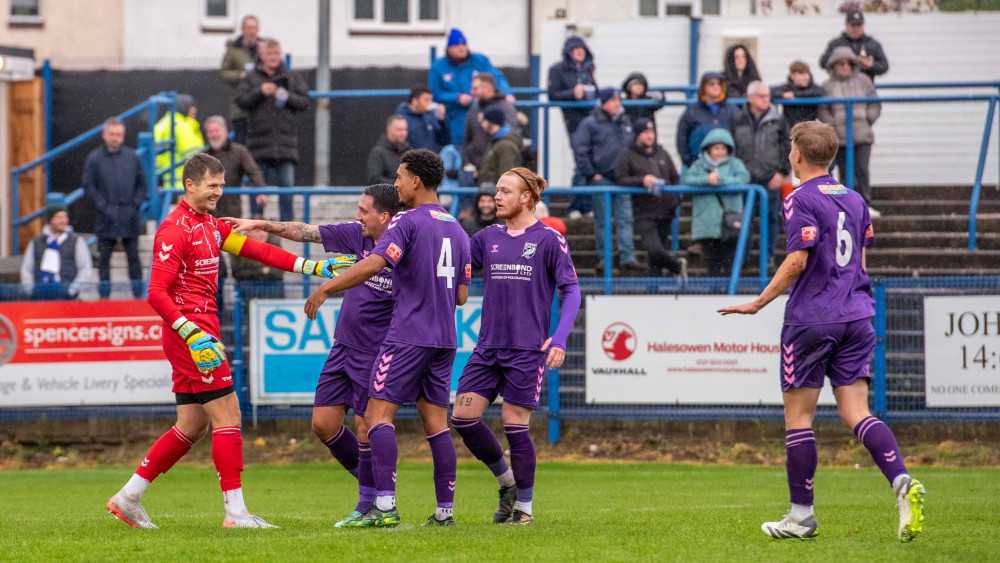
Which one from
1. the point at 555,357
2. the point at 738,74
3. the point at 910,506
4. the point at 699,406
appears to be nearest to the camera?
the point at 910,506

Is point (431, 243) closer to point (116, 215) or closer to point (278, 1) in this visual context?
point (116, 215)

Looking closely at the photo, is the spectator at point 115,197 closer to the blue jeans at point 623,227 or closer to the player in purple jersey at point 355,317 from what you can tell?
the blue jeans at point 623,227

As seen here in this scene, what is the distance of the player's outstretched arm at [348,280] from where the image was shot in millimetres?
6500

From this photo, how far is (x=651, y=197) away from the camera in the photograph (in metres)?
14.1

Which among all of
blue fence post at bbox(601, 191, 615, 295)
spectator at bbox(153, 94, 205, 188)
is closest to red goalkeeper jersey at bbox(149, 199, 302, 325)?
blue fence post at bbox(601, 191, 615, 295)

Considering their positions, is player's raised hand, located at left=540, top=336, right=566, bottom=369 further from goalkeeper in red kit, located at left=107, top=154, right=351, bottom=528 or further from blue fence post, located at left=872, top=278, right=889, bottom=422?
blue fence post, located at left=872, top=278, right=889, bottom=422

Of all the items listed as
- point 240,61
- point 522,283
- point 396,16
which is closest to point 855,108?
point 240,61

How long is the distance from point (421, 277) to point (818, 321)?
221 centimetres

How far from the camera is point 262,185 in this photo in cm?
1491

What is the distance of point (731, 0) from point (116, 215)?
1318 cm

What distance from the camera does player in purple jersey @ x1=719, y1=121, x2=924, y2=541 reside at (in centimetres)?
624

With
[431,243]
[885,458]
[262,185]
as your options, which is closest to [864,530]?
[885,458]

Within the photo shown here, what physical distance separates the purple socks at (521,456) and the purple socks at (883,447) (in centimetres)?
198

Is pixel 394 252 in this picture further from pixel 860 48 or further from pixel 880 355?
pixel 860 48
